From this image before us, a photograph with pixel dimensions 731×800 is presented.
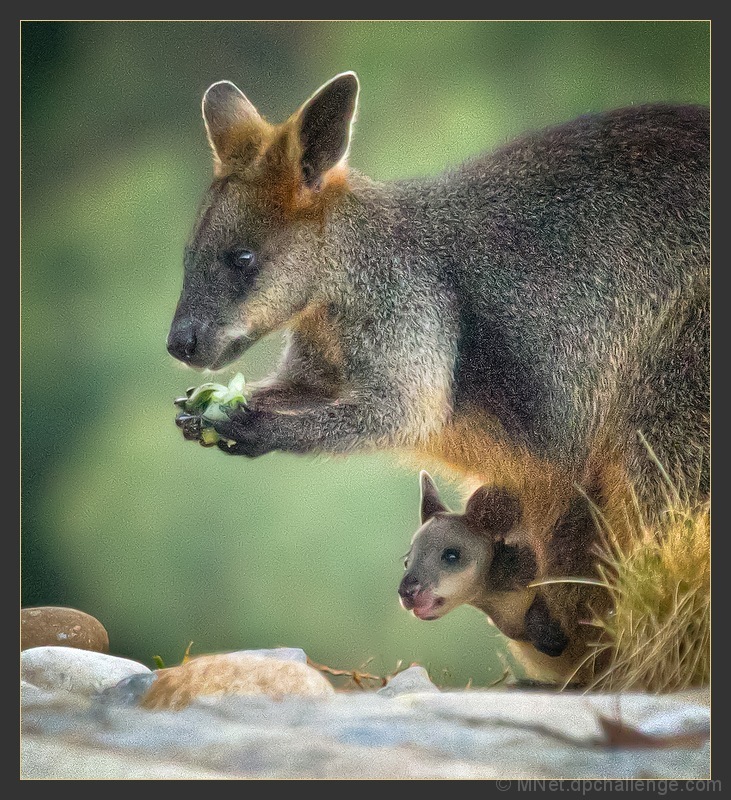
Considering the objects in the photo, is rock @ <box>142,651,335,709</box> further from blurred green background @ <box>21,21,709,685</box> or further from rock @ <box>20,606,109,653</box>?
rock @ <box>20,606,109,653</box>

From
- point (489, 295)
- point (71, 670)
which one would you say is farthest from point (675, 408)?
point (71, 670)

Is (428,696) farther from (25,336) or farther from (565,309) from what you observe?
(25,336)

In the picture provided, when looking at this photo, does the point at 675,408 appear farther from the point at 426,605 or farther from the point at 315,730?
the point at 315,730

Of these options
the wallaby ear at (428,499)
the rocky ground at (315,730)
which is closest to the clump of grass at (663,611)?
the rocky ground at (315,730)

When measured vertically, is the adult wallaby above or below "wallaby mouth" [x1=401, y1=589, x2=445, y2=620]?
above

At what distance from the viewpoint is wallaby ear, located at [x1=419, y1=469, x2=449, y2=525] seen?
6879 mm

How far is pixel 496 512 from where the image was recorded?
22.4 feet

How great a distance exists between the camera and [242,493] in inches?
273

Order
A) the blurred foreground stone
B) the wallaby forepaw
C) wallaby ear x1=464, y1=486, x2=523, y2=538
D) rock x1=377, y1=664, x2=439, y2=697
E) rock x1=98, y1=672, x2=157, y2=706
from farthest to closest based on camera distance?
wallaby ear x1=464, y1=486, x2=523, y2=538, rock x1=377, y1=664, x2=439, y2=697, rock x1=98, y1=672, x2=157, y2=706, the blurred foreground stone, the wallaby forepaw

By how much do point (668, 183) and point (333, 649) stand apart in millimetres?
2906

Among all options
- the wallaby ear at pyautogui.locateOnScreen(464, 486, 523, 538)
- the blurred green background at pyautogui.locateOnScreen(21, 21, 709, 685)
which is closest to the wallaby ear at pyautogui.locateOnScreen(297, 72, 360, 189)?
the blurred green background at pyautogui.locateOnScreen(21, 21, 709, 685)

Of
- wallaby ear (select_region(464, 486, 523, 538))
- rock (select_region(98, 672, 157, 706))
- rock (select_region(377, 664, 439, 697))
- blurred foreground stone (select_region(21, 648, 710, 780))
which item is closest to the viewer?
blurred foreground stone (select_region(21, 648, 710, 780))

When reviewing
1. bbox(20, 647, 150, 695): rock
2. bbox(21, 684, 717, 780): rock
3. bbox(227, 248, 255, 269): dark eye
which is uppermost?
bbox(227, 248, 255, 269): dark eye

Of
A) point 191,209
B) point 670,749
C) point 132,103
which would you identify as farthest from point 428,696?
point 132,103
